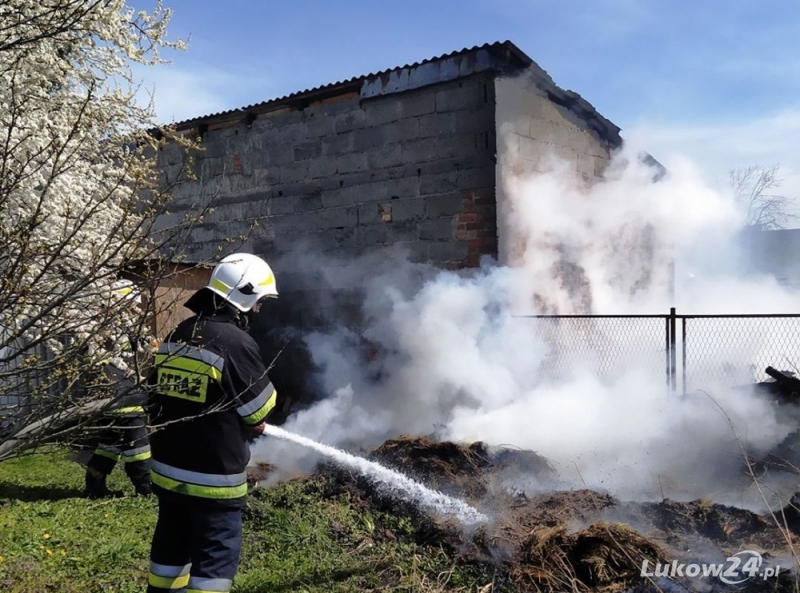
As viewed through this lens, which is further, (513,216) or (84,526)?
(513,216)

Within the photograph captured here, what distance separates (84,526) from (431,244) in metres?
4.88

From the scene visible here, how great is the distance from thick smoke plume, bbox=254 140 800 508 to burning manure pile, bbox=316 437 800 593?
1.84 feet

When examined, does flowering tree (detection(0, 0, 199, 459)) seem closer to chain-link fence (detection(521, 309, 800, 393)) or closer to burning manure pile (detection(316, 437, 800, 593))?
burning manure pile (detection(316, 437, 800, 593))

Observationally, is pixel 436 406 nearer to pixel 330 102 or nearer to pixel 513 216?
pixel 513 216

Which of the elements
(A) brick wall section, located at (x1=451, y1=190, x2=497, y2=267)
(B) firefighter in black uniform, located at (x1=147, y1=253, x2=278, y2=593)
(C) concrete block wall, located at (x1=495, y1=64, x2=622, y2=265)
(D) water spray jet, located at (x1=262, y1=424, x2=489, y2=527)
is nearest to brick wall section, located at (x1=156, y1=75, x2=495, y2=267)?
(A) brick wall section, located at (x1=451, y1=190, x2=497, y2=267)

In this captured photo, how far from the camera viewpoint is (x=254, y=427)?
3.11 metres

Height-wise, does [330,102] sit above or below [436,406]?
above

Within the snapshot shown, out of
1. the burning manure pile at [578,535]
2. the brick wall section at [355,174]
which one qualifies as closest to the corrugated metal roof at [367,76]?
the brick wall section at [355,174]

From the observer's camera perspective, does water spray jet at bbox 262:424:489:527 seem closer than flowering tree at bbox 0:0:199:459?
No

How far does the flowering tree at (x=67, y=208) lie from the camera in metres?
2.60

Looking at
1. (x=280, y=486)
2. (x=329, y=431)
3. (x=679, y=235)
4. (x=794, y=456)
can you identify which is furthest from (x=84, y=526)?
(x=679, y=235)

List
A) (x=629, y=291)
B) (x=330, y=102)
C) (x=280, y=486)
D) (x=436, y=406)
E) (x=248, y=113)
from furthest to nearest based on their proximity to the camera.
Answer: (x=629, y=291) → (x=248, y=113) → (x=330, y=102) → (x=436, y=406) → (x=280, y=486)

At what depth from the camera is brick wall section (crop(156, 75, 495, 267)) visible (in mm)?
7484

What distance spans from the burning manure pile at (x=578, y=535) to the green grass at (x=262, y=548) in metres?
0.16
